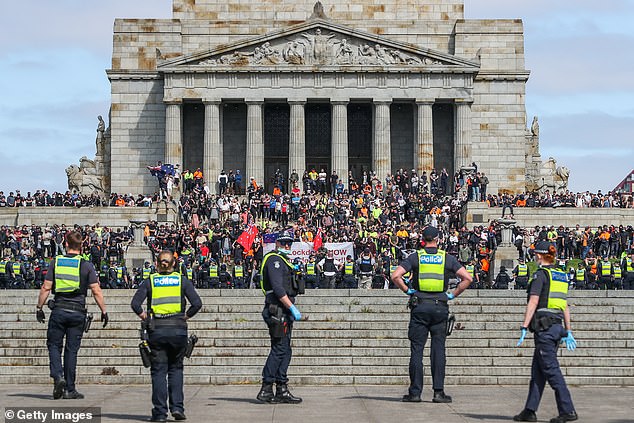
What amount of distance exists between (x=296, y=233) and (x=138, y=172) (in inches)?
950

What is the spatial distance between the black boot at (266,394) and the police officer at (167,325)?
2.03 meters

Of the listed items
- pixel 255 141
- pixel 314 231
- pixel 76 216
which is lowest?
pixel 314 231

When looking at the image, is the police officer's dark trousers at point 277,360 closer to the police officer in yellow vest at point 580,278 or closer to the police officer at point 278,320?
the police officer at point 278,320

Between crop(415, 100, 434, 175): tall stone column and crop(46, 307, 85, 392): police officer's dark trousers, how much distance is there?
51877 millimetres

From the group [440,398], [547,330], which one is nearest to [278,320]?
[440,398]

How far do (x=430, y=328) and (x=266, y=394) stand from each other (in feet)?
8.80

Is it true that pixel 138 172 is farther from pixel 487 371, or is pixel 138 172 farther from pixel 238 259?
pixel 487 371

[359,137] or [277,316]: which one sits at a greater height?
[359,137]

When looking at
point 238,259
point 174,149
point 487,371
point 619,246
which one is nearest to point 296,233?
point 238,259

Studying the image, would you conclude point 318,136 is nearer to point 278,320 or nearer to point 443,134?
point 443,134

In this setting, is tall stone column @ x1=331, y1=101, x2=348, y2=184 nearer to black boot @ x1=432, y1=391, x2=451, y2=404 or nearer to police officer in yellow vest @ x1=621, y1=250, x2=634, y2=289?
police officer in yellow vest @ x1=621, y1=250, x2=634, y2=289

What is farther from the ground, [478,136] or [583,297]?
[478,136]

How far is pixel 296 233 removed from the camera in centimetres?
5206

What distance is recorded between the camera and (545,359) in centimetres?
1764
